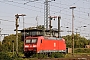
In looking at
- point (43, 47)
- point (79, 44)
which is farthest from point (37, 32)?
point (79, 44)

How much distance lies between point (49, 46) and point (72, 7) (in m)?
8.71

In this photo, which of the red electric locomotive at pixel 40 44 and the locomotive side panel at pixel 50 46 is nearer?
the red electric locomotive at pixel 40 44

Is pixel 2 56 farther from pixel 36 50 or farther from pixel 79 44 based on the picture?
pixel 79 44

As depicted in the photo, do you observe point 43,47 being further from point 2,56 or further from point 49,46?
point 2,56

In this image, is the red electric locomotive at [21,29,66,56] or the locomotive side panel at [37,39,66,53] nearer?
the red electric locomotive at [21,29,66,56]

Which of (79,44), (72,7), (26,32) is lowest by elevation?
(79,44)

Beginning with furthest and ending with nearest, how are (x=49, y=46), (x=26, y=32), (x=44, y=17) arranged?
(x=26, y=32), (x=44, y=17), (x=49, y=46)

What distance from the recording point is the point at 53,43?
148 feet

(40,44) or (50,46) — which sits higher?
(40,44)

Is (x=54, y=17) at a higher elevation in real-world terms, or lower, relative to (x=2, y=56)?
higher

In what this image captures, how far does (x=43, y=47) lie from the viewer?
41781 millimetres

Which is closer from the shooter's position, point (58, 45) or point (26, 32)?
point (58, 45)

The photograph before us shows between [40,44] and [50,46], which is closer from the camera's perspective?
[40,44]

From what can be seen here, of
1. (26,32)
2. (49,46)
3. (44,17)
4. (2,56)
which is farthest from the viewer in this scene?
(26,32)
